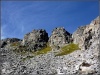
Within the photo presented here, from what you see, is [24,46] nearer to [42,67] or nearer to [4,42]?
[4,42]

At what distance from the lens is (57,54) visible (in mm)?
92375

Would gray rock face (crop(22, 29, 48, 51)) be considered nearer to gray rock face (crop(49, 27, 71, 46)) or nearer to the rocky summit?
the rocky summit

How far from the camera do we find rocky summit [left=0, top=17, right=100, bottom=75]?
6025cm

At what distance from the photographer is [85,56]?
66.4m

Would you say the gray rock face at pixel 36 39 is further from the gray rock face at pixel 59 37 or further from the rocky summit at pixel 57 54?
the gray rock face at pixel 59 37

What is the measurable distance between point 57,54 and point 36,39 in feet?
116

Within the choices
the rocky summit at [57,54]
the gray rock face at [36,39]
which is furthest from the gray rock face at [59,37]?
the gray rock face at [36,39]

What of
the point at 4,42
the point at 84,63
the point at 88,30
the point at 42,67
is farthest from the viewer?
the point at 4,42

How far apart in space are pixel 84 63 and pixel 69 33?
209ft

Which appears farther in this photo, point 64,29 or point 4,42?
point 4,42

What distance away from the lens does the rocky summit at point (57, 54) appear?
198 feet

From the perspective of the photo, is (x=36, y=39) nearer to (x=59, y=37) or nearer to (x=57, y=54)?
(x=59, y=37)

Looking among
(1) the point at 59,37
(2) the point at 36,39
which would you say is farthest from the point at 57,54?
(2) the point at 36,39

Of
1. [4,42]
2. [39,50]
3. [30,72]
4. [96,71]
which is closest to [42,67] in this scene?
[30,72]
